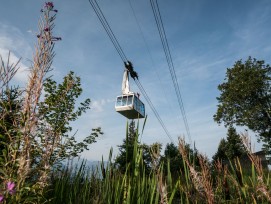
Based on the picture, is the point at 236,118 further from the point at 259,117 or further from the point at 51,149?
the point at 51,149

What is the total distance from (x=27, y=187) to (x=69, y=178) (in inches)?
53.9

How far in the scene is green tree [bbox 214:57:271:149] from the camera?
93.5ft

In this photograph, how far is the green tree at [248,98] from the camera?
28.5 metres

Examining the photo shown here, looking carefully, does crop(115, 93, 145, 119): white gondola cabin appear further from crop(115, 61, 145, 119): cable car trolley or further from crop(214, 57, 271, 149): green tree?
crop(214, 57, 271, 149): green tree

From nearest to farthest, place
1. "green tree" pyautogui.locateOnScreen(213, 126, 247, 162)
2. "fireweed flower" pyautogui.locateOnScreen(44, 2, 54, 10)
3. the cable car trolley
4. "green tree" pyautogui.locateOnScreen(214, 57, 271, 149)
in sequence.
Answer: "fireweed flower" pyautogui.locateOnScreen(44, 2, 54, 10), the cable car trolley, "green tree" pyautogui.locateOnScreen(214, 57, 271, 149), "green tree" pyautogui.locateOnScreen(213, 126, 247, 162)

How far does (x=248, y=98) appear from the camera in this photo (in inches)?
1179

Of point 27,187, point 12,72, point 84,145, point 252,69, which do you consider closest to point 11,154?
point 27,187

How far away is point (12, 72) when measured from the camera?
1458 millimetres

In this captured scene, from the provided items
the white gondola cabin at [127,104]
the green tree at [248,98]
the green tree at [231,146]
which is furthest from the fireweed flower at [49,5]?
the green tree at [231,146]

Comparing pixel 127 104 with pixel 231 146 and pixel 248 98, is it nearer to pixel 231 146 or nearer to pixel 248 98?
pixel 248 98

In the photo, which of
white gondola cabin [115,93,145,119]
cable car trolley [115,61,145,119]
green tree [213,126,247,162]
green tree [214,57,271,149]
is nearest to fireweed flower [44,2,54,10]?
cable car trolley [115,61,145,119]

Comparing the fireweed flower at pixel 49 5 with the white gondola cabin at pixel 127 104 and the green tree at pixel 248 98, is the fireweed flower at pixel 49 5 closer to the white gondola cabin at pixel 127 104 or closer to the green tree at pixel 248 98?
the white gondola cabin at pixel 127 104

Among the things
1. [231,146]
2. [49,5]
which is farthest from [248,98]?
[49,5]

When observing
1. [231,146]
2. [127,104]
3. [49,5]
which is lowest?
[49,5]
